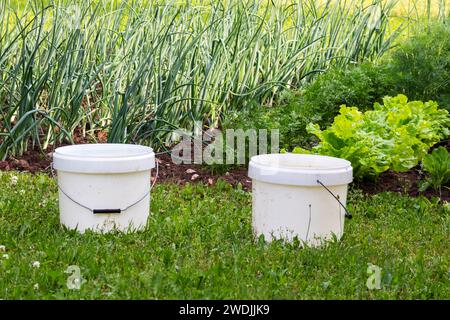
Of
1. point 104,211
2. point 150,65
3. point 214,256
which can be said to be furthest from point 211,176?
point 214,256

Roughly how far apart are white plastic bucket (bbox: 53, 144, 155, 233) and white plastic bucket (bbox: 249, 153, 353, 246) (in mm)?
580

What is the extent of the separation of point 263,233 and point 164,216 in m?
0.66

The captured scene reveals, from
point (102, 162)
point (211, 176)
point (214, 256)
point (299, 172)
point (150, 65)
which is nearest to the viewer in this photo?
point (214, 256)

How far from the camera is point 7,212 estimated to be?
423cm

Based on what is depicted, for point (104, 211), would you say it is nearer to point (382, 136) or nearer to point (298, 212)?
point (298, 212)

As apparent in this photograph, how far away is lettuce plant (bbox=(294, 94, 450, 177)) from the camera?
467 centimetres

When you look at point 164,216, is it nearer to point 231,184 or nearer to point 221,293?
point 231,184

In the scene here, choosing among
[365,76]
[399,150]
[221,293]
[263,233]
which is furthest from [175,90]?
[221,293]

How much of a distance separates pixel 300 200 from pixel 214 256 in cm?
48

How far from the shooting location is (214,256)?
11.9 ft

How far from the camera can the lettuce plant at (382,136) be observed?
4672 millimetres

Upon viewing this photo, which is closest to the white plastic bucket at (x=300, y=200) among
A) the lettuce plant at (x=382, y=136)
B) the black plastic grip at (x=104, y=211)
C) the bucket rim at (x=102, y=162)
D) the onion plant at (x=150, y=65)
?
the bucket rim at (x=102, y=162)

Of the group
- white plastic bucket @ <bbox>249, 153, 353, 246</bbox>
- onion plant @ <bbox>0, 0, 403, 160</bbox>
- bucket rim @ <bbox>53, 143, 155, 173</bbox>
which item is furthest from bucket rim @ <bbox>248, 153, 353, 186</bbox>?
onion plant @ <bbox>0, 0, 403, 160</bbox>
